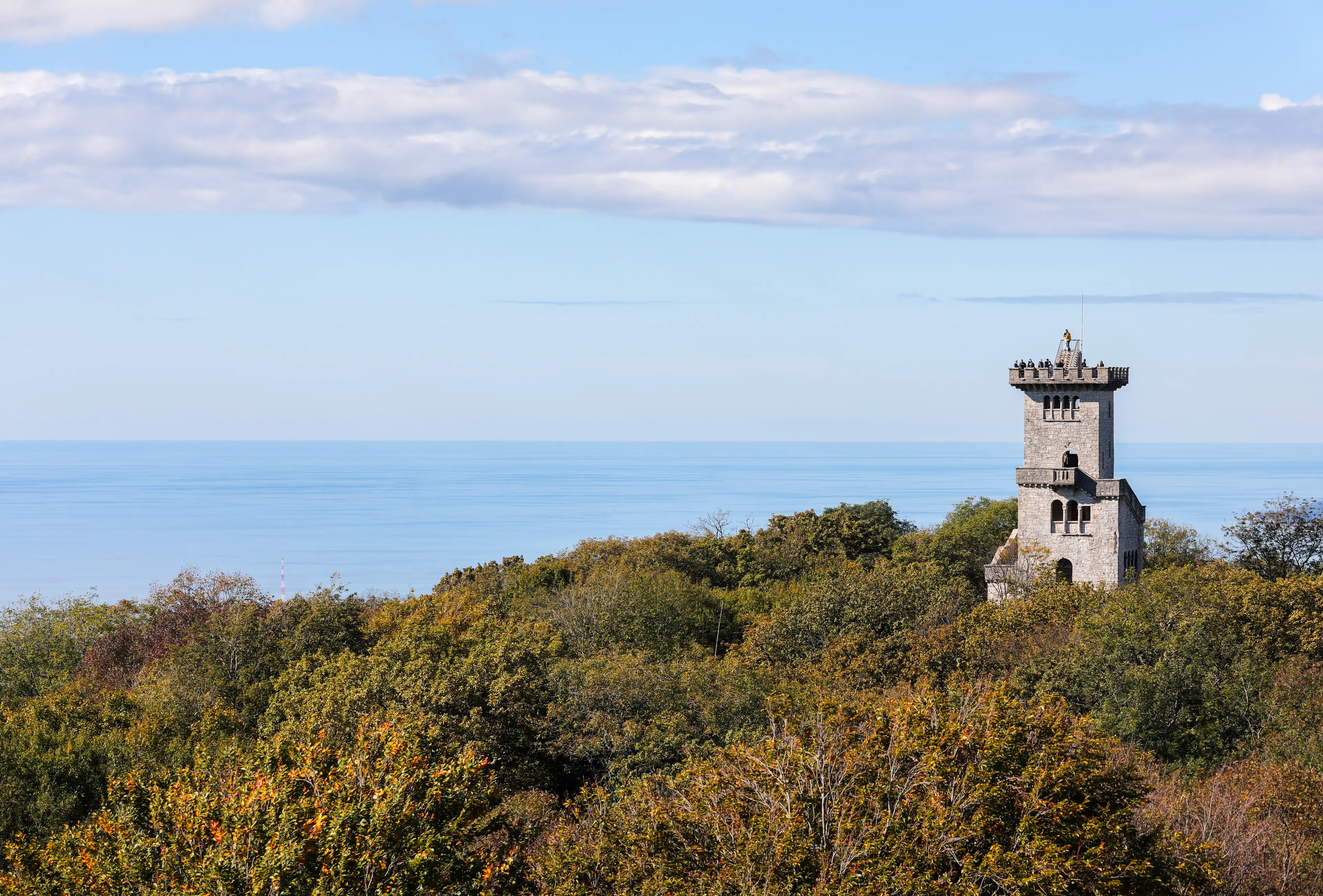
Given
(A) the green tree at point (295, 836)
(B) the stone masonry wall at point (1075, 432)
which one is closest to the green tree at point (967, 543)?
(B) the stone masonry wall at point (1075, 432)

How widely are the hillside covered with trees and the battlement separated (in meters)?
7.58

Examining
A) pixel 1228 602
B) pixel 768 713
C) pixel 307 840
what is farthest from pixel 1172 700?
pixel 307 840

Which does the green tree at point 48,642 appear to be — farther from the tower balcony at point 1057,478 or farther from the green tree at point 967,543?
the tower balcony at point 1057,478

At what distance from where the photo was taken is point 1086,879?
16312 mm

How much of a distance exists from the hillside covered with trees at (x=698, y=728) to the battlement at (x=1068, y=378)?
7.58 meters

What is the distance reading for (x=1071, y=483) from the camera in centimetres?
4891

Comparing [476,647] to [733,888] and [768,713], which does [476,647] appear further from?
[733,888]

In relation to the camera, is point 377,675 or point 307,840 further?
point 377,675

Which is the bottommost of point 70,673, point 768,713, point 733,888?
point 70,673

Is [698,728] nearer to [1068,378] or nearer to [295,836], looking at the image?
[295,836]

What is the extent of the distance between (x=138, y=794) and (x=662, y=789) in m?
10.3

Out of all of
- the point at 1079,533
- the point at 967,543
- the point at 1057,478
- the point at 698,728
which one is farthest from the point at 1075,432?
the point at 698,728

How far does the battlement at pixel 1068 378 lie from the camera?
161 feet

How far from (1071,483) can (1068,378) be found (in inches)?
157
